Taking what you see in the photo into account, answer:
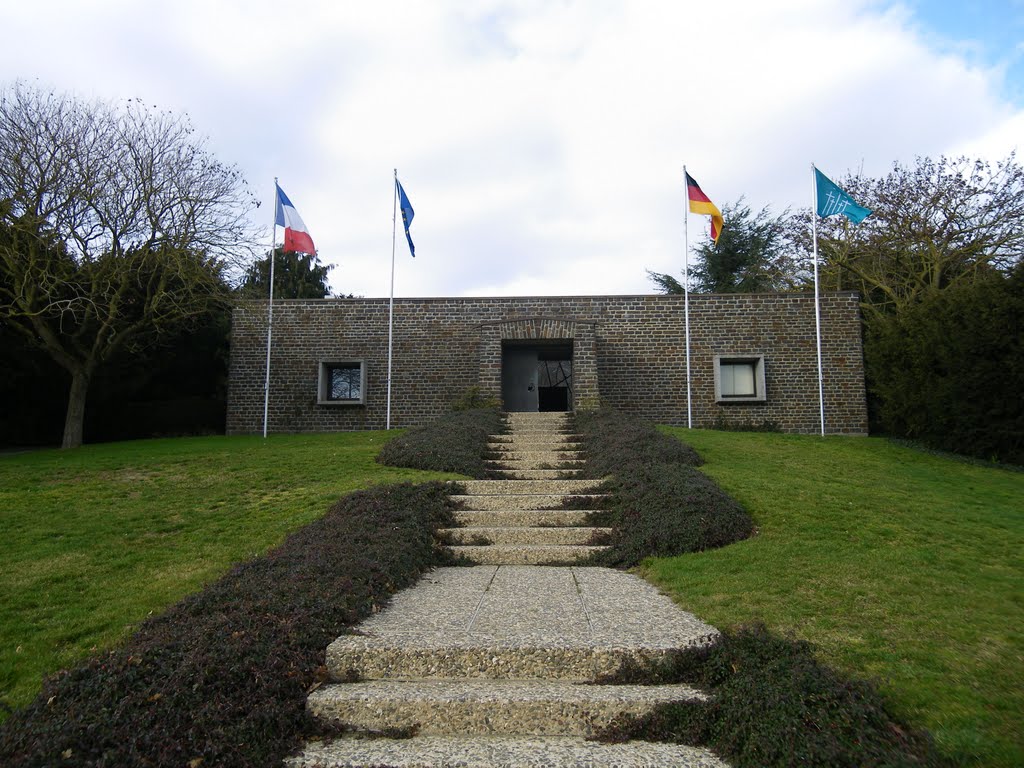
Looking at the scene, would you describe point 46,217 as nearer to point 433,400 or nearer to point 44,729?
point 433,400

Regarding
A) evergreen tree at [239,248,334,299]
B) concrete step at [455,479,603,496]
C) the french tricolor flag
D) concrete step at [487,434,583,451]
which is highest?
evergreen tree at [239,248,334,299]

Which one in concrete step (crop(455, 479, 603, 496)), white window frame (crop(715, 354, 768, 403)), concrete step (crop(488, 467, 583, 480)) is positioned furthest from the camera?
white window frame (crop(715, 354, 768, 403))

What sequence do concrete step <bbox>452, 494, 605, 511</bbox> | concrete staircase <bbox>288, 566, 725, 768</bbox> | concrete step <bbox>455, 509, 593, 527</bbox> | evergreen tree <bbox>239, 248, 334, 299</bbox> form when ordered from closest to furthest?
1. concrete staircase <bbox>288, 566, 725, 768</bbox>
2. concrete step <bbox>455, 509, 593, 527</bbox>
3. concrete step <bbox>452, 494, 605, 511</bbox>
4. evergreen tree <bbox>239, 248, 334, 299</bbox>

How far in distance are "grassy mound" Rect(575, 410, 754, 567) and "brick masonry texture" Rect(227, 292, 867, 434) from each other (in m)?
7.21

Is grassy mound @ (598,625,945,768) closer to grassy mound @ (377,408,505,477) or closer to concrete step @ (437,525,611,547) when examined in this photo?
concrete step @ (437,525,611,547)

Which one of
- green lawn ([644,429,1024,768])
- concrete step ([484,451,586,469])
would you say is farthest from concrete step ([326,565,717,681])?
concrete step ([484,451,586,469])

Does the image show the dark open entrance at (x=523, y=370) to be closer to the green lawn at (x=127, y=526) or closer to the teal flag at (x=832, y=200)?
the green lawn at (x=127, y=526)

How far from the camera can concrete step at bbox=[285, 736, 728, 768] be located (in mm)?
2943

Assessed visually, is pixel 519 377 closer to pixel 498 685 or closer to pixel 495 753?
pixel 498 685

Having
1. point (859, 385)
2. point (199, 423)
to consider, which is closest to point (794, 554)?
point (859, 385)

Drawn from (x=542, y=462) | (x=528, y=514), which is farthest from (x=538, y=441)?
(x=528, y=514)

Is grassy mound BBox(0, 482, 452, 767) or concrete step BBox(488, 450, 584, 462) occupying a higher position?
concrete step BBox(488, 450, 584, 462)

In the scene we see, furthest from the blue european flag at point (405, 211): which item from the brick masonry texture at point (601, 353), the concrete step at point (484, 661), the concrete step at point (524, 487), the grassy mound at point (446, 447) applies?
the concrete step at point (484, 661)

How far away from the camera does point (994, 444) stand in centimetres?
1240
